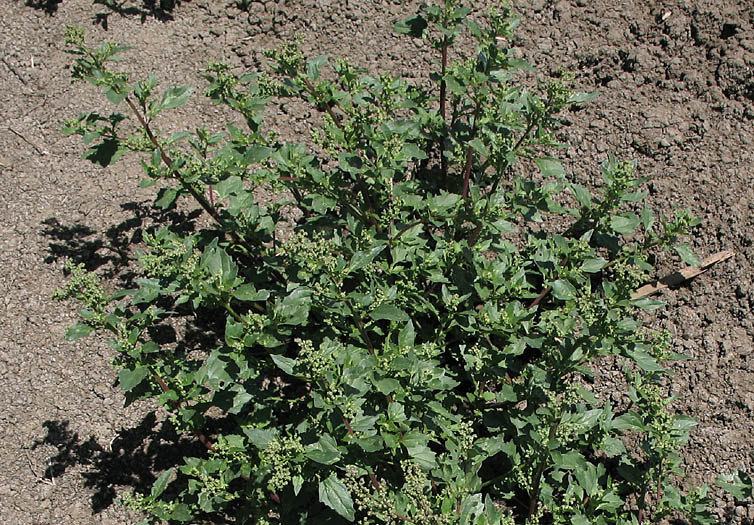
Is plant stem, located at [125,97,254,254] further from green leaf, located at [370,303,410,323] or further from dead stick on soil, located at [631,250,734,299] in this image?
dead stick on soil, located at [631,250,734,299]

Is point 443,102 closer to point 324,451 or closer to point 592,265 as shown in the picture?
point 592,265

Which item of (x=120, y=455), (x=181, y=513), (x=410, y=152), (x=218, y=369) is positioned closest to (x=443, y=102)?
(x=410, y=152)

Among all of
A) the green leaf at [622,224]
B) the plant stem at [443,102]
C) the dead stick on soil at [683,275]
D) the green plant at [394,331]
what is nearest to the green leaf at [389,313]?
the green plant at [394,331]

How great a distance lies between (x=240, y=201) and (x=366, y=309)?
3.23 feet

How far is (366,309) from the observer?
3.61 m

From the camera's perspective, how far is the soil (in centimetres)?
461

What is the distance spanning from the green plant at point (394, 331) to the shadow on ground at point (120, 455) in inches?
7.5

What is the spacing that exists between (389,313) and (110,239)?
2749mm

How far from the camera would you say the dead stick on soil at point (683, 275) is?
4887mm

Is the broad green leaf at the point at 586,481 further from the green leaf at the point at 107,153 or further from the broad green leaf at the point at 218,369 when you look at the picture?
the green leaf at the point at 107,153

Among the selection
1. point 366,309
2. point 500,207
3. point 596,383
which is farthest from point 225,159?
point 596,383

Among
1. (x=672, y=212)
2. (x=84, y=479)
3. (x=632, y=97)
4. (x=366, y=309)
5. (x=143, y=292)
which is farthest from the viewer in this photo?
(x=632, y=97)

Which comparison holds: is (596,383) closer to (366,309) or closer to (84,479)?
(366,309)

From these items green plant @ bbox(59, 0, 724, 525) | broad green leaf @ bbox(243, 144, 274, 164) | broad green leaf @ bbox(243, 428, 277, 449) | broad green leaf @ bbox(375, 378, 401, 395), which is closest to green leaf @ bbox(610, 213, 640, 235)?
green plant @ bbox(59, 0, 724, 525)
